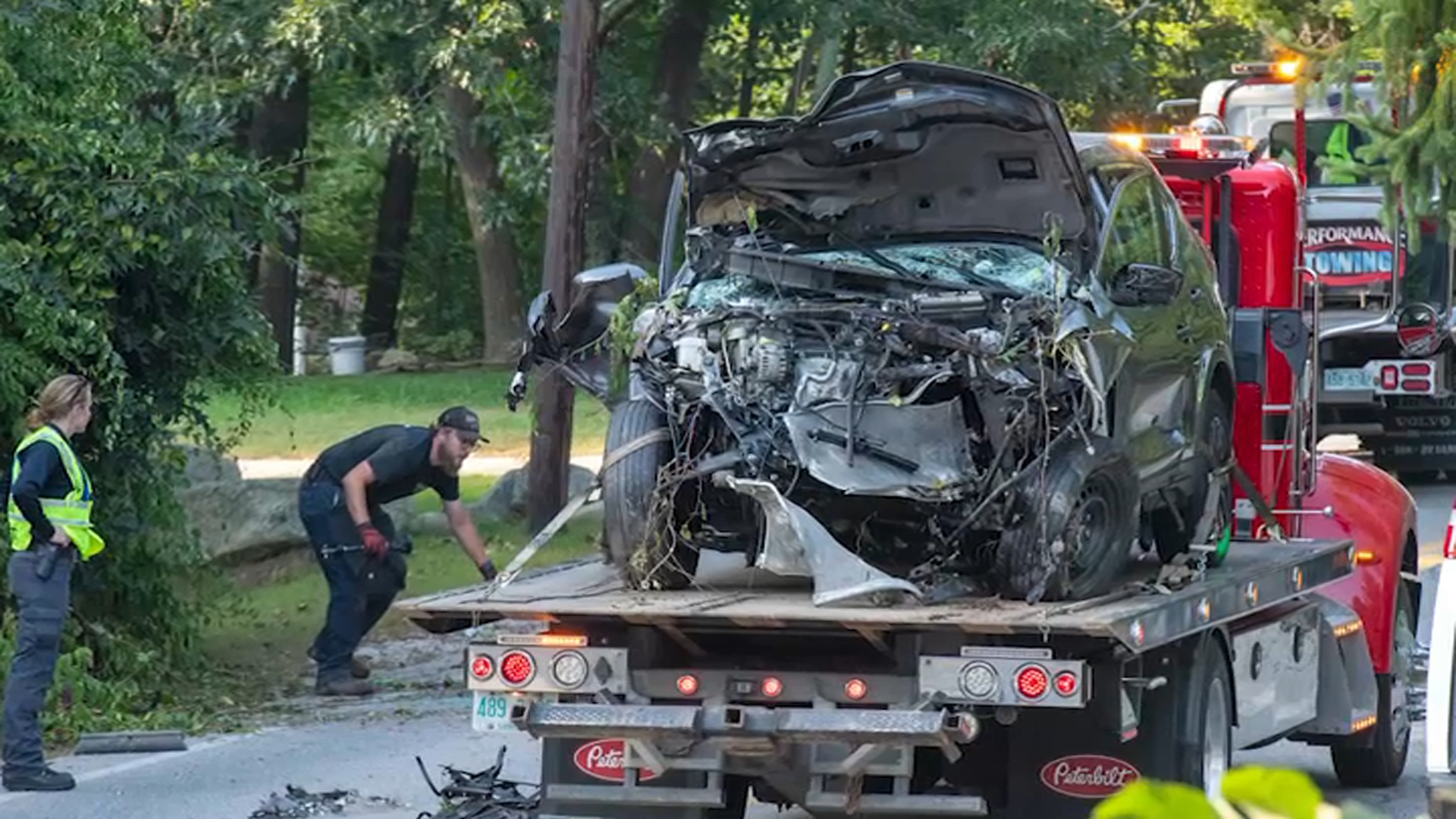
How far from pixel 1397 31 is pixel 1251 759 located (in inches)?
177

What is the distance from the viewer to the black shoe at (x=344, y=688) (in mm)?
12273

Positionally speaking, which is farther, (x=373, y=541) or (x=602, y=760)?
(x=373, y=541)

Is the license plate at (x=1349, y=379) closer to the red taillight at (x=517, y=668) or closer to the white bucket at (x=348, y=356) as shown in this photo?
the red taillight at (x=517, y=668)

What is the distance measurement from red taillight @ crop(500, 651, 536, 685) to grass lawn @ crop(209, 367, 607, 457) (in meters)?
13.2

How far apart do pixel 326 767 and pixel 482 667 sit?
269 cm

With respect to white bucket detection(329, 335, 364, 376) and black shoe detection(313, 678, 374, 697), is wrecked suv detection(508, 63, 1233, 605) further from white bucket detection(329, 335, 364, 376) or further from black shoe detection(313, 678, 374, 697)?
white bucket detection(329, 335, 364, 376)

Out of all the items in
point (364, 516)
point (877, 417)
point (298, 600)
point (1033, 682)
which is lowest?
point (298, 600)

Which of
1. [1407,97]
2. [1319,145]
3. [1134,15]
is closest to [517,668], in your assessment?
[1407,97]

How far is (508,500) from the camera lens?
18500 millimetres

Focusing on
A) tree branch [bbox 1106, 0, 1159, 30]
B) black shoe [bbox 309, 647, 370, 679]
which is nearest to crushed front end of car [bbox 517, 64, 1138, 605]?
black shoe [bbox 309, 647, 370, 679]

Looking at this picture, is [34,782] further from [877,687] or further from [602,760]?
[877,687]

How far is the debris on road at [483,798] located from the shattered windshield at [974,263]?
2158 mm

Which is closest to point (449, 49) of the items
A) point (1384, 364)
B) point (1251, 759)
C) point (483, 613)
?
point (1384, 364)

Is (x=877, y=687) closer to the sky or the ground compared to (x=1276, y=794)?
closer to the ground
